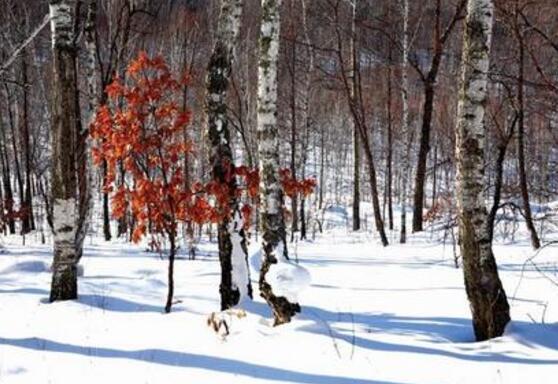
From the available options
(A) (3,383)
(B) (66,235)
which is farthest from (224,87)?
(A) (3,383)

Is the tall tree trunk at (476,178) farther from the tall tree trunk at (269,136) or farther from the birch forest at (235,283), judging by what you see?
the tall tree trunk at (269,136)

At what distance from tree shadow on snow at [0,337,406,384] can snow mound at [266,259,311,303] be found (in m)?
0.98

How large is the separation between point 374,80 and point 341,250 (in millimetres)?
22860

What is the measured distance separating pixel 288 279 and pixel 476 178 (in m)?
1.83

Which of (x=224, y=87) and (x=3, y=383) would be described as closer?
(x=3, y=383)

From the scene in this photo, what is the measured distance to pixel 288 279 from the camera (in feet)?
17.7

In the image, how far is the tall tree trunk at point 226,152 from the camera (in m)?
6.19

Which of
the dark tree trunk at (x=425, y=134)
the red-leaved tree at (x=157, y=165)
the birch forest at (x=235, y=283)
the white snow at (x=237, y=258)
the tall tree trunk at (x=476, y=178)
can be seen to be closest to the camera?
the birch forest at (x=235, y=283)

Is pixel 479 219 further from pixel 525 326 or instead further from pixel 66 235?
pixel 66 235

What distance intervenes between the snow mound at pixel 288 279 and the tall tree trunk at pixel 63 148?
8.31 ft

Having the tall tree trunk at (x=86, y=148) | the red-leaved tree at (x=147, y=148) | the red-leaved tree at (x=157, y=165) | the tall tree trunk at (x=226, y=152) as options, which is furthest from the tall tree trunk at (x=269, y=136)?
the tall tree trunk at (x=86, y=148)

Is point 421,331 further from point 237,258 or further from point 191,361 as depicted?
point 191,361

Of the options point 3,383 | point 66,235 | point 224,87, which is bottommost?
point 3,383

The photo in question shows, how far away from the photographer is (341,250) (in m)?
13.6
